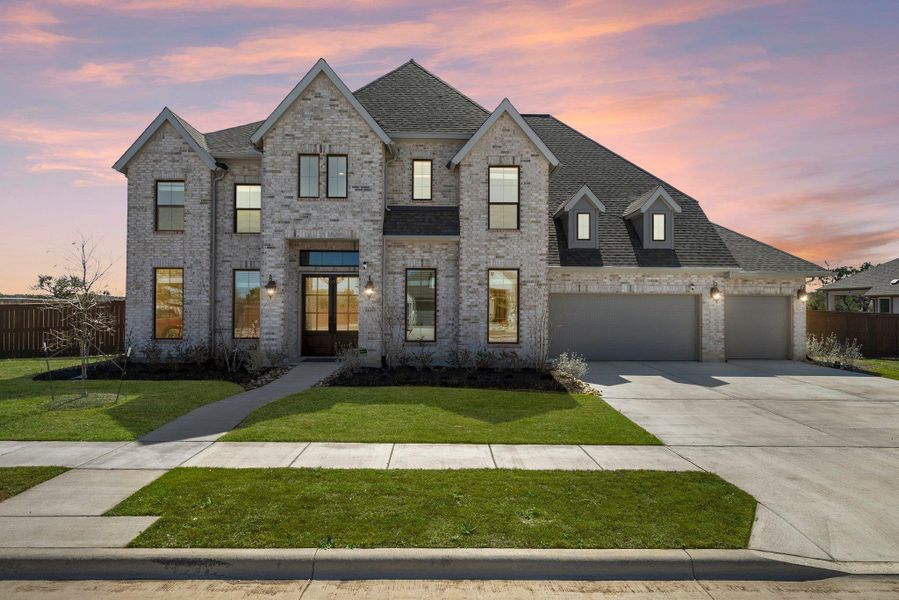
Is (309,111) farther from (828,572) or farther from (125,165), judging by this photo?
(828,572)

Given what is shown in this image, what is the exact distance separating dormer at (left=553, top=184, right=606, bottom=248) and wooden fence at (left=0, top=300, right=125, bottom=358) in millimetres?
18157

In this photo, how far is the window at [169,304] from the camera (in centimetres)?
1638

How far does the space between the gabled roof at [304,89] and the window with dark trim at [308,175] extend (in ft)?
4.42


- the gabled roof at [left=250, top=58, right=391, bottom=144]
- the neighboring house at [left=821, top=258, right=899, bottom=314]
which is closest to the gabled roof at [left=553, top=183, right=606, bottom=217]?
the gabled roof at [left=250, top=58, right=391, bottom=144]

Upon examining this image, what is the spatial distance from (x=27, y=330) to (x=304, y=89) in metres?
15.0

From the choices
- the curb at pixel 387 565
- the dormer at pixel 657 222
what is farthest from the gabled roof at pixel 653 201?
the curb at pixel 387 565

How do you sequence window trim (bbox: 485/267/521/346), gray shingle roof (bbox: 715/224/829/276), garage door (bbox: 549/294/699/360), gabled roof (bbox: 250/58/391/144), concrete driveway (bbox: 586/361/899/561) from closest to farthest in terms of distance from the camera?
concrete driveway (bbox: 586/361/899/561)
gabled roof (bbox: 250/58/391/144)
window trim (bbox: 485/267/521/346)
garage door (bbox: 549/294/699/360)
gray shingle roof (bbox: 715/224/829/276)

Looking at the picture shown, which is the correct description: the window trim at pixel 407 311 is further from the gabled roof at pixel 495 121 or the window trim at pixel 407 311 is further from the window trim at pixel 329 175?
the gabled roof at pixel 495 121

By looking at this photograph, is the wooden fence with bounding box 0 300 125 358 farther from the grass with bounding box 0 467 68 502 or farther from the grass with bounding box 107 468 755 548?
the grass with bounding box 107 468 755 548

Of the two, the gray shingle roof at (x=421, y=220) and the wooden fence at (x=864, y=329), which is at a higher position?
the gray shingle roof at (x=421, y=220)

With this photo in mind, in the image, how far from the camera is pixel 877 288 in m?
32.7

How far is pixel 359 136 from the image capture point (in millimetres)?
14977

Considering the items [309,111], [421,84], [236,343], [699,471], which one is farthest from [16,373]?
[699,471]

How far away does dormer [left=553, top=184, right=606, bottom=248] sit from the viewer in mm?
17719
